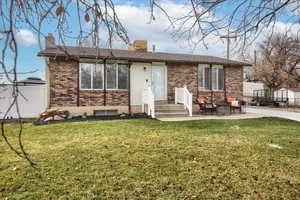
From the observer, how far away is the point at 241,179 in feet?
10.8

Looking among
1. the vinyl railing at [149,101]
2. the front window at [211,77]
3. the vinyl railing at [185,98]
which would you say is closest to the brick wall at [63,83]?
the vinyl railing at [149,101]

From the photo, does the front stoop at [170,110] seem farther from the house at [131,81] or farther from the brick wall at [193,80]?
the brick wall at [193,80]

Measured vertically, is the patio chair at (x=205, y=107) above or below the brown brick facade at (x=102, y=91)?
below

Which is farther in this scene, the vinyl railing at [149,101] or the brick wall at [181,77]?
the brick wall at [181,77]

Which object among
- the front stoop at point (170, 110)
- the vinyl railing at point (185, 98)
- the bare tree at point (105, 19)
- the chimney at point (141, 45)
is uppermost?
the chimney at point (141, 45)

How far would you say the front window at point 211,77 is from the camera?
13.3 m

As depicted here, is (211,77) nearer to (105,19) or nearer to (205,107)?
(205,107)

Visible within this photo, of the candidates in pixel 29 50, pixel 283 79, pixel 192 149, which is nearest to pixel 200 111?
pixel 192 149

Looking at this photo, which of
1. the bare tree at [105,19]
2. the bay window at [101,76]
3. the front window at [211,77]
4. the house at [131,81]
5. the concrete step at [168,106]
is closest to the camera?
the bare tree at [105,19]

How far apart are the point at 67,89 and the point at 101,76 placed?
1968mm

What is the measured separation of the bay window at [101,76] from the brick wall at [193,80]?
2.97 m

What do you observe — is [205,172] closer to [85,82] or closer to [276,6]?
[276,6]

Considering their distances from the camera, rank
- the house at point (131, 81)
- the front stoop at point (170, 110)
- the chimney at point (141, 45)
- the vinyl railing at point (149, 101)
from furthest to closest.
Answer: the chimney at point (141, 45) → the front stoop at point (170, 110) → the house at point (131, 81) → the vinyl railing at point (149, 101)

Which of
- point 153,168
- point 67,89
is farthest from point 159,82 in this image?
point 153,168
